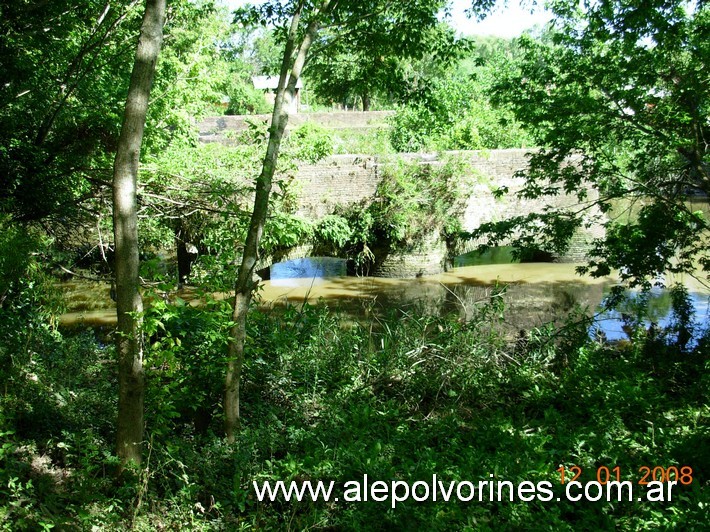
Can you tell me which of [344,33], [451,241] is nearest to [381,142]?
[451,241]

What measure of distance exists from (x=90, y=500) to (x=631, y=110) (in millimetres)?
7410

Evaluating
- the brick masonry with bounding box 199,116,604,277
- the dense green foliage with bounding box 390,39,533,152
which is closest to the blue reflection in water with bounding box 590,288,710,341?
the brick masonry with bounding box 199,116,604,277

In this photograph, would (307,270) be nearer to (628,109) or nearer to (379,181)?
(379,181)

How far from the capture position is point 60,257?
6.33 m

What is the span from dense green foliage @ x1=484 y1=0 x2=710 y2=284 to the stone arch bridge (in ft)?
16.2

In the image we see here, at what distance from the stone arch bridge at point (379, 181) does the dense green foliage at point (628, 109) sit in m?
4.94

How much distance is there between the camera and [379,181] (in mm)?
13211

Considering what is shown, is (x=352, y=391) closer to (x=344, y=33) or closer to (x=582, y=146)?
(x=344, y=33)

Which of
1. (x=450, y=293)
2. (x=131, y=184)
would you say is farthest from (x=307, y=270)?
(x=131, y=184)

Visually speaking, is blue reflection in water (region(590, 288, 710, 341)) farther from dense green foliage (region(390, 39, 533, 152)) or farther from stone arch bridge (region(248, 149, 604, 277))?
dense green foliage (region(390, 39, 533, 152))

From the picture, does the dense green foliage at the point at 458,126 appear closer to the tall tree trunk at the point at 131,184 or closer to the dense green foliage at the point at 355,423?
the dense green foliage at the point at 355,423

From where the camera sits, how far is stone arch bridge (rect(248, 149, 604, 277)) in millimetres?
13023

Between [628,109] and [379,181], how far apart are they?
19.9 ft

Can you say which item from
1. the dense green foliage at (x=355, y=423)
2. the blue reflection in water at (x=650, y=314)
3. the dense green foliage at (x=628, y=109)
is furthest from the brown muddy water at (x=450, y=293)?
the dense green foliage at (x=355, y=423)
